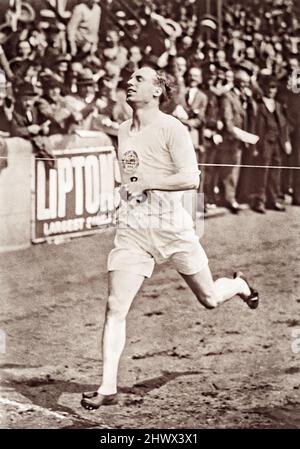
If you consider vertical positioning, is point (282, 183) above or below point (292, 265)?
above

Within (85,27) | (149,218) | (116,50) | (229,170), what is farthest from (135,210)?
(85,27)

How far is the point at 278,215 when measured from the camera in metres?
4.35

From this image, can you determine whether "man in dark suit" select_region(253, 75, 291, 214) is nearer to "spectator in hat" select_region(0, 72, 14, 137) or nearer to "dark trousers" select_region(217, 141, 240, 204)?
"dark trousers" select_region(217, 141, 240, 204)

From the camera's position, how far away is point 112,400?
169 inches

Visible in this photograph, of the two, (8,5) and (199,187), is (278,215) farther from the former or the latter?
(8,5)

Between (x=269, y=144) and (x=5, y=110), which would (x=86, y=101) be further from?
(x=269, y=144)

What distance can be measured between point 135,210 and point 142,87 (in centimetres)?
59

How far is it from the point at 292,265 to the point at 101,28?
1477 millimetres

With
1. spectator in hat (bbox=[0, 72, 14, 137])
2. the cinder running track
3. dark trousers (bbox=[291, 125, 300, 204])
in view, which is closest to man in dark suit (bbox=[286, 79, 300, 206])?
dark trousers (bbox=[291, 125, 300, 204])

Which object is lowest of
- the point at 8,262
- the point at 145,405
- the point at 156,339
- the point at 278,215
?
the point at 145,405

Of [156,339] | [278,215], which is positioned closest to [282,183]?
[278,215]

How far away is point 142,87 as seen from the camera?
429 cm

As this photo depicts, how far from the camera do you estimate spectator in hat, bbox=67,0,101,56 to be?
14.1 ft

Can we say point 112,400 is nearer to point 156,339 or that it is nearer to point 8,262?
point 156,339
